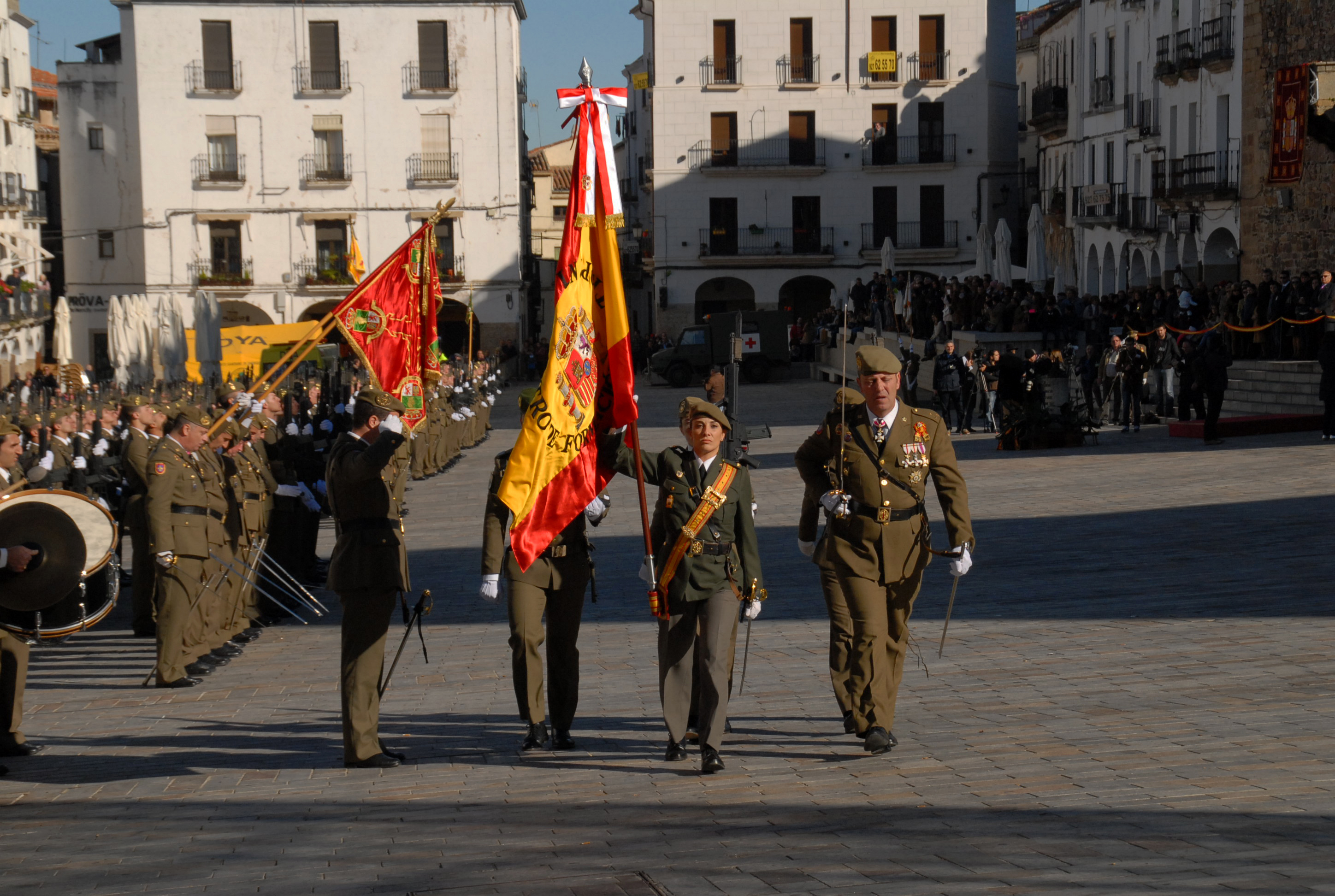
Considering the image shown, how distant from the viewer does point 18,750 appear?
7996mm

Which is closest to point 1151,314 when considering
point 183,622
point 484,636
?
point 484,636

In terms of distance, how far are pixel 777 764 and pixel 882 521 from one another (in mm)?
1227

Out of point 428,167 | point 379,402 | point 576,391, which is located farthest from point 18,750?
point 428,167

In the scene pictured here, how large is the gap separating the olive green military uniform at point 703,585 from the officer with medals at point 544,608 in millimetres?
433

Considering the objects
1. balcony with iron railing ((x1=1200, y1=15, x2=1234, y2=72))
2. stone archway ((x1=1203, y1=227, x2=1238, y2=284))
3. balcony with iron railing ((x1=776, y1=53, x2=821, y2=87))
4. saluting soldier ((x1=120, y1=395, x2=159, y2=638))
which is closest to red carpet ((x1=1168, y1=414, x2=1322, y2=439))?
saluting soldier ((x1=120, y1=395, x2=159, y2=638))

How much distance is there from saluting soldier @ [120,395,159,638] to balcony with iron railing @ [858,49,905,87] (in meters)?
43.3

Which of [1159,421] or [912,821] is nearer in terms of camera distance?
[912,821]

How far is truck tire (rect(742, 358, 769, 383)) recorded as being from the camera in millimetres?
45438

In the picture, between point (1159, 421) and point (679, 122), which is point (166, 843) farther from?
point (679, 122)

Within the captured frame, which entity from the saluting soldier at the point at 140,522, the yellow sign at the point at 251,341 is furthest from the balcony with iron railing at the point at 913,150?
the saluting soldier at the point at 140,522

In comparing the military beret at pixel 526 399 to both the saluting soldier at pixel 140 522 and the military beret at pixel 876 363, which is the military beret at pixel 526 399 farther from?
the saluting soldier at pixel 140 522

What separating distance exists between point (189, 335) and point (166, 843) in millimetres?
30246

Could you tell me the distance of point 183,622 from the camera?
32.8ft

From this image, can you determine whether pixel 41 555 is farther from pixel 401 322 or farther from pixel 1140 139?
pixel 1140 139
